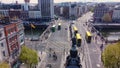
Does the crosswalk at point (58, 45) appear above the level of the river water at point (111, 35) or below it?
above

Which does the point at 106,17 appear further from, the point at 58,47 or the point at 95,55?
the point at 95,55

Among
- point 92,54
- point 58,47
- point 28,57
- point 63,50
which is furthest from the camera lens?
point 58,47

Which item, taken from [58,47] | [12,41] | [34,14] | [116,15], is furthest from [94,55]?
[34,14]

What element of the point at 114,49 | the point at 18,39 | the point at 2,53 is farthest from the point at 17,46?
the point at 114,49

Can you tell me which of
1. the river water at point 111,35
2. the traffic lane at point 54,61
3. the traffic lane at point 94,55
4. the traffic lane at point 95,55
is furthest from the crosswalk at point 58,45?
the river water at point 111,35

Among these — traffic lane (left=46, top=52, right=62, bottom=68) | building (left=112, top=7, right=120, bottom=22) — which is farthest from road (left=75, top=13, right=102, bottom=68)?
building (left=112, top=7, right=120, bottom=22)

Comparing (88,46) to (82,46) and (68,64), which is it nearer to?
(82,46)

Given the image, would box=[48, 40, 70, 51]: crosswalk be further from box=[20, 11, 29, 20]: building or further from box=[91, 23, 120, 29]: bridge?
box=[20, 11, 29, 20]: building

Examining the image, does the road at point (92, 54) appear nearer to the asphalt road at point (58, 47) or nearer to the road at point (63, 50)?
the road at point (63, 50)
